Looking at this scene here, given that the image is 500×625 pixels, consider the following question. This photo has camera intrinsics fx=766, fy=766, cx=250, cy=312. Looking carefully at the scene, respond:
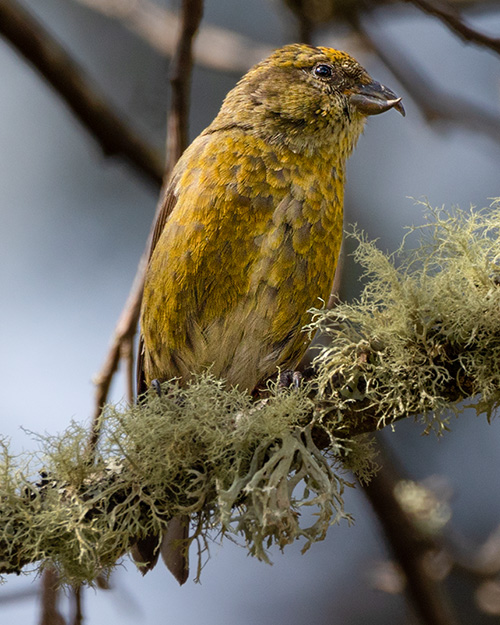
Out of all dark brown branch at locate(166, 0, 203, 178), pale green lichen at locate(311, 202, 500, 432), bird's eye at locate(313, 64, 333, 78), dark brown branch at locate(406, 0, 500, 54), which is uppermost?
dark brown branch at locate(166, 0, 203, 178)

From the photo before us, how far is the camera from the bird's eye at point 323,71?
3.38 metres

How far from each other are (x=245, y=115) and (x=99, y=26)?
433 cm

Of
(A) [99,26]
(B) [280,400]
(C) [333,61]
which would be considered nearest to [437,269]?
(B) [280,400]

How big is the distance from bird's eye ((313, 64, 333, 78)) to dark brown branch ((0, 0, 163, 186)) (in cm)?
124

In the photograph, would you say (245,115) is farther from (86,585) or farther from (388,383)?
(86,585)

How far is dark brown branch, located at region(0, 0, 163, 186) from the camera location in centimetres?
395

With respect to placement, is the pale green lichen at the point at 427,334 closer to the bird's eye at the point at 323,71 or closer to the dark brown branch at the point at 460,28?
the dark brown branch at the point at 460,28

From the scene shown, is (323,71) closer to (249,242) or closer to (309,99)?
(309,99)

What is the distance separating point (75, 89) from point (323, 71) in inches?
56.9

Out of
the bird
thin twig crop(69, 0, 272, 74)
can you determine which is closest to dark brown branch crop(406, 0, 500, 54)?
the bird

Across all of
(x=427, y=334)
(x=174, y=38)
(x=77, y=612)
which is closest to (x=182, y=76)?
(x=174, y=38)

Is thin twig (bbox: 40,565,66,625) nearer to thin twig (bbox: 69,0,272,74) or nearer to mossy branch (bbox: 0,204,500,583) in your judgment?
mossy branch (bbox: 0,204,500,583)

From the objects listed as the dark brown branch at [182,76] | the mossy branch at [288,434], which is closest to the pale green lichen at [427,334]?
the mossy branch at [288,434]

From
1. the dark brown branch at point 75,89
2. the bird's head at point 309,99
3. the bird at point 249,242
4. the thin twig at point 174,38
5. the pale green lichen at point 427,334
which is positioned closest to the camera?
the pale green lichen at point 427,334
